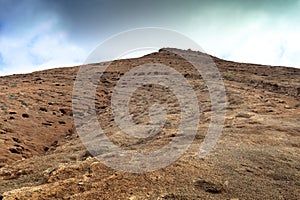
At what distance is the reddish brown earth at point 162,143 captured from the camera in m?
10.6

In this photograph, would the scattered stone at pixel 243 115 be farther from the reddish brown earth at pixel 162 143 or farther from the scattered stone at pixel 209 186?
the scattered stone at pixel 209 186

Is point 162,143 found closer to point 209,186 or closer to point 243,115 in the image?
point 209,186

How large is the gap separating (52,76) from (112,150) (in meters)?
26.8

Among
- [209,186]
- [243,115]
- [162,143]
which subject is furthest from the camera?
[243,115]

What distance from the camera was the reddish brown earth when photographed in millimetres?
10586

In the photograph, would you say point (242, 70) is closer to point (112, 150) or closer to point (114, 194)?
point (112, 150)

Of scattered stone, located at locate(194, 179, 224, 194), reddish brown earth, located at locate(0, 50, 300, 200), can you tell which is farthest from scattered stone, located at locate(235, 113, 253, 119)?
scattered stone, located at locate(194, 179, 224, 194)

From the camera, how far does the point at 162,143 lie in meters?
15.7

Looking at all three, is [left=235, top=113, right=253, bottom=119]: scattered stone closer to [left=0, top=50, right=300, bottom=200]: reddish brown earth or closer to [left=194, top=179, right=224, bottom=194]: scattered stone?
[left=0, top=50, right=300, bottom=200]: reddish brown earth

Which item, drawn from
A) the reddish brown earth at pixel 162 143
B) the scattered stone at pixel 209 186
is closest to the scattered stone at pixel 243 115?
the reddish brown earth at pixel 162 143

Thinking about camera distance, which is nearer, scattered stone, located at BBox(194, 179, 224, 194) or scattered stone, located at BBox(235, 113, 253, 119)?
scattered stone, located at BBox(194, 179, 224, 194)

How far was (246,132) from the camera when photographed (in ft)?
55.6

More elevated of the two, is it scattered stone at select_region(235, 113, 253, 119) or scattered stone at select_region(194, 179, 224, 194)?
scattered stone at select_region(235, 113, 253, 119)

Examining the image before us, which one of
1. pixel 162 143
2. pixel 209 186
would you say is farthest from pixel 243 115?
pixel 209 186
